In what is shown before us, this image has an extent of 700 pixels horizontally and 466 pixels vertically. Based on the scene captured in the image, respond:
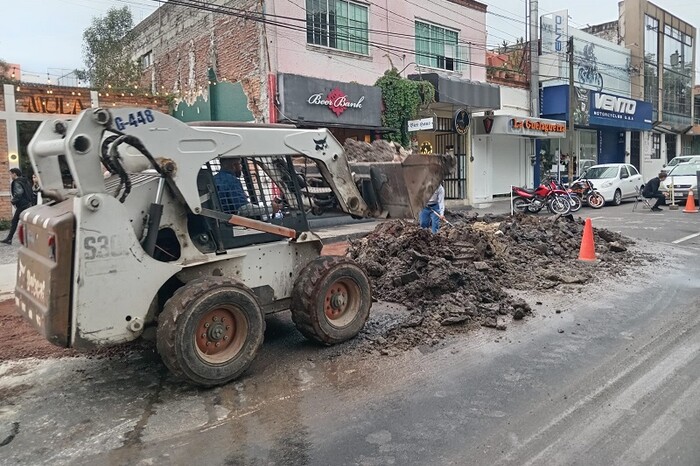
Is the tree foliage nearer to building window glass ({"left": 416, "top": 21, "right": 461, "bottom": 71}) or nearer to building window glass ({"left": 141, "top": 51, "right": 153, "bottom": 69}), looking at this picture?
building window glass ({"left": 141, "top": 51, "right": 153, "bottom": 69})

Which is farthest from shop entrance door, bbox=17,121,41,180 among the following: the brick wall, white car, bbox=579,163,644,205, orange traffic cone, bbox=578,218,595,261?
white car, bbox=579,163,644,205

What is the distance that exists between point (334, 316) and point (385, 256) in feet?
11.0

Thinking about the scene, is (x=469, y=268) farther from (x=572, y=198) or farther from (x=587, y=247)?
(x=572, y=198)

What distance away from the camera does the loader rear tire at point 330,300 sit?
550 cm

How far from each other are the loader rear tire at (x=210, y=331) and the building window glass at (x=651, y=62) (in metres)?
39.3

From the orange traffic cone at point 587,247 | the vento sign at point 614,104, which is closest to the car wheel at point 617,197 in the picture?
the vento sign at point 614,104

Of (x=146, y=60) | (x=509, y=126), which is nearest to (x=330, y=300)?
(x=509, y=126)

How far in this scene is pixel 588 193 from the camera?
22.3 m

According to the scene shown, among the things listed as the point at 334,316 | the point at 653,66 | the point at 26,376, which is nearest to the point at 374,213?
the point at 334,316

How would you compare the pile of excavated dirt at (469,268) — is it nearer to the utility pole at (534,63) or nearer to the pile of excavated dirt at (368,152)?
the pile of excavated dirt at (368,152)

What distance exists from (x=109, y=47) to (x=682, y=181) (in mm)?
25123

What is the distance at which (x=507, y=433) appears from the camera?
386 cm

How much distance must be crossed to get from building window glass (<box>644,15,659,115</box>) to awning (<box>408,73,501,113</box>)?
19914 millimetres

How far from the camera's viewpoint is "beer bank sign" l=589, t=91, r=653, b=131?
29.8 metres
